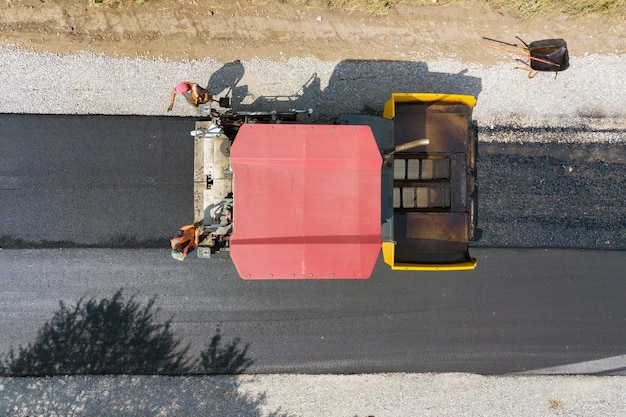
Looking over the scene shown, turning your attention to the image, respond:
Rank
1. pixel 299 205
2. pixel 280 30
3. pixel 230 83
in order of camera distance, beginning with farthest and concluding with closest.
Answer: pixel 280 30 < pixel 230 83 < pixel 299 205

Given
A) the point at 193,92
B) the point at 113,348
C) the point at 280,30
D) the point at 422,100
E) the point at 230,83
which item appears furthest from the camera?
the point at 280,30

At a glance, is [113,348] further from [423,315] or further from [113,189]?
[423,315]

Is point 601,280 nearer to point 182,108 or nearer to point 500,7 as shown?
point 500,7

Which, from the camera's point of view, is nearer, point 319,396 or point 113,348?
point 113,348

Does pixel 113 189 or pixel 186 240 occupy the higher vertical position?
pixel 113 189

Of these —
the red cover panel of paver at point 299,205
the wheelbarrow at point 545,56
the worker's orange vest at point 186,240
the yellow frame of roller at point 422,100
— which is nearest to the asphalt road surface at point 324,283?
the worker's orange vest at point 186,240

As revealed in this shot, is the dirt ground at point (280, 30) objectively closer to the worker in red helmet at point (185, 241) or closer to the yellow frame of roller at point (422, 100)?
the yellow frame of roller at point (422, 100)

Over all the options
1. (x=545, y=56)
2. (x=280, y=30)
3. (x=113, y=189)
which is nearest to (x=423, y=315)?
(x=545, y=56)

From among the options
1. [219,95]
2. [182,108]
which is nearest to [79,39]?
[182,108]
